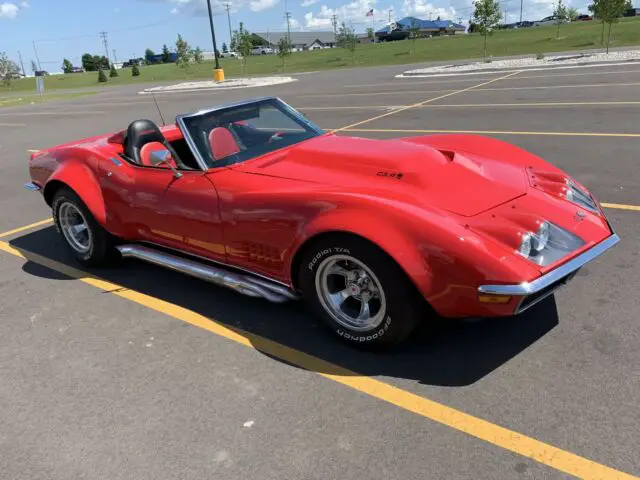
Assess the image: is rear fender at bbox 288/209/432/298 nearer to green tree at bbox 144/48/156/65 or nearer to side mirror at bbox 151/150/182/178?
side mirror at bbox 151/150/182/178

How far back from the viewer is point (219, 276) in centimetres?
351

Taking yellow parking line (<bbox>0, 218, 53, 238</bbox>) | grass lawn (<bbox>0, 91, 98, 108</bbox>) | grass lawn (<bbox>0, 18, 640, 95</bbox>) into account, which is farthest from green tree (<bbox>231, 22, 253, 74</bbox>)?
yellow parking line (<bbox>0, 218, 53, 238</bbox>)

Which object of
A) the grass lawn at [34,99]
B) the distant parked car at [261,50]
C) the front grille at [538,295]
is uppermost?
the distant parked car at [261,50]

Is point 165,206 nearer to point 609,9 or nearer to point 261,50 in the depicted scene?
point 609,9

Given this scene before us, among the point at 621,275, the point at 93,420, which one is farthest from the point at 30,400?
the point at 621,275

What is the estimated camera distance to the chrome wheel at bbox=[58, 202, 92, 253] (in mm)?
4711

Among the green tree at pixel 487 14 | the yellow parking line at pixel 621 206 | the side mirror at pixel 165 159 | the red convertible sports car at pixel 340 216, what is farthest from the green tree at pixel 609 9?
the side mirror at pixel 165 159

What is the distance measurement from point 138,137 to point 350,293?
2.45 meters

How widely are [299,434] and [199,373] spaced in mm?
835

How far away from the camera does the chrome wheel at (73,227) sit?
15.5 feet

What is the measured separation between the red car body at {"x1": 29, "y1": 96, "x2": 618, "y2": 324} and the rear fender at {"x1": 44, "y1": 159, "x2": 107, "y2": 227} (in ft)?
0.04

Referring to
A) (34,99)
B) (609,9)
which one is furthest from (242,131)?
(34,99)

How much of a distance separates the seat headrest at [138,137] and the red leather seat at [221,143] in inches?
24.9

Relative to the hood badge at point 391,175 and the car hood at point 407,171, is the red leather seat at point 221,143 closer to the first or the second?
the car hood at point 407,171
